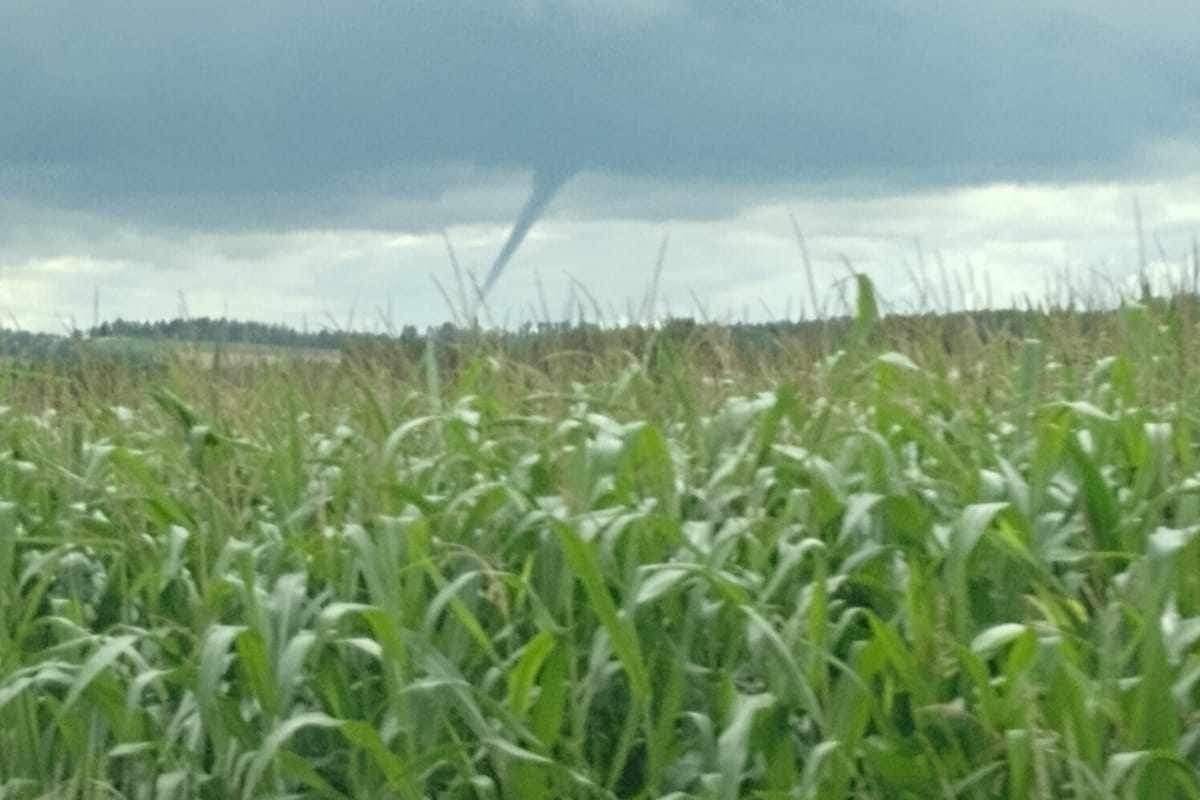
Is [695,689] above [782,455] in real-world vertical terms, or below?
below

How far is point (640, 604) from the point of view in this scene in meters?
5.09

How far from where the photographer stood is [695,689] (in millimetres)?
5266

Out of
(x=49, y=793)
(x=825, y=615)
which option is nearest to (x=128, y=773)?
(x=49, y=793)

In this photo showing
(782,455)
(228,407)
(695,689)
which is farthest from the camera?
(228,407)

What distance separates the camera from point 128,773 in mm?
5754

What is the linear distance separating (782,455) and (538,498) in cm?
78

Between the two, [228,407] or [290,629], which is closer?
[290,629]

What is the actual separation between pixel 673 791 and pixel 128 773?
170cm

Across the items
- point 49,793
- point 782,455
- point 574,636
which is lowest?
point 49,793

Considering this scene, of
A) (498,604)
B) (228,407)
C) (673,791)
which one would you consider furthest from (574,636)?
(228,407)

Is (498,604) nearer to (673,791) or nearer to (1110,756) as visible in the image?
(673,791)

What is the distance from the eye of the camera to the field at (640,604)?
4.81m

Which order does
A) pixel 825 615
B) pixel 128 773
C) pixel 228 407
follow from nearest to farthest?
pixel 825 615 < pixel 128 773 < pixel 228 407

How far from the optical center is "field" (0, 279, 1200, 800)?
189 inches
